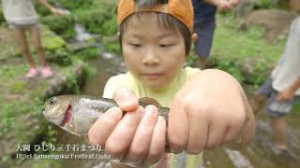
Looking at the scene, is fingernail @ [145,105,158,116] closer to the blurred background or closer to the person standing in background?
the blurred background

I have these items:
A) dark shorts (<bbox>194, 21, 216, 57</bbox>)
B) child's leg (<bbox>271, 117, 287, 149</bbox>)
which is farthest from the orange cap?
dark shorts (<bbox>194, 21, 216, 57</bbox>)

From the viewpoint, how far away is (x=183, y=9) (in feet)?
5.10

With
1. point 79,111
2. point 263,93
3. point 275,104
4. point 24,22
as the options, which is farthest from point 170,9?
point 24,22

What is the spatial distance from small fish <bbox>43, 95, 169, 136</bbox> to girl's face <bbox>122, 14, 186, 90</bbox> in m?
0.37

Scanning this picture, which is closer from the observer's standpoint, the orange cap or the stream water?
the orange cap

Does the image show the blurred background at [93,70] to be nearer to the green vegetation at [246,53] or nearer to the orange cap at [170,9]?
the green vegetation at [246,53]

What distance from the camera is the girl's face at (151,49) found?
151cm

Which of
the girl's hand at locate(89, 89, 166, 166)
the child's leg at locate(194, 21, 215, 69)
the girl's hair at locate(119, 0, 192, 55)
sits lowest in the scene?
the child's leg at locate(194, 21, 215, 69)

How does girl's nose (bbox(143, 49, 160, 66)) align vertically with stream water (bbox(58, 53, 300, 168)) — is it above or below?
above

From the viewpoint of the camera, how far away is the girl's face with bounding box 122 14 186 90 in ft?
4.95

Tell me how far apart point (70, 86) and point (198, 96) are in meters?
3.66

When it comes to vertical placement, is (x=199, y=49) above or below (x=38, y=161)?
above

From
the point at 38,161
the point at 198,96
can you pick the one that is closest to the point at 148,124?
the point at 198,96

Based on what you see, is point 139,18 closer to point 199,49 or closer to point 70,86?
point 199,49
